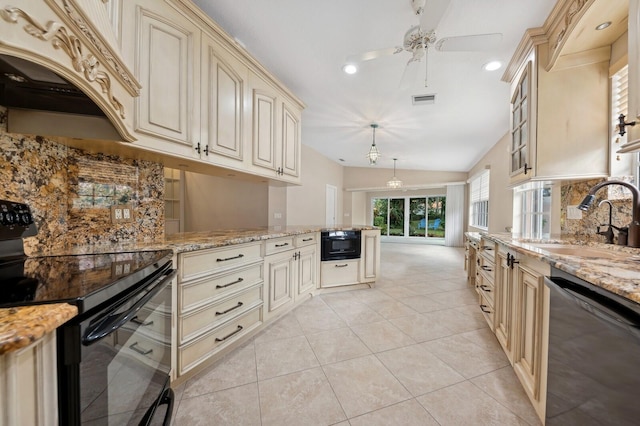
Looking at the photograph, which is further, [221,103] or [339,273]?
[339,273]

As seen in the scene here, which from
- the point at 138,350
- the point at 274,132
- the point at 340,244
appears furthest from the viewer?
the point at 340,244

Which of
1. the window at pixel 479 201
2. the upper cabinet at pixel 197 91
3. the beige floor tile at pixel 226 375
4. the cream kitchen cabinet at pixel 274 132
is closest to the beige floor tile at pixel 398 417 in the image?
the beige floor tile at pixel 226 375

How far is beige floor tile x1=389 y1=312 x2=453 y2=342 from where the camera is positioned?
7.00 feet

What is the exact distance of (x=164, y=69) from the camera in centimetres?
152

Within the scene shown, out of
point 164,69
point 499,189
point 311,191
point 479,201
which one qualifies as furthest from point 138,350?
point 479,201

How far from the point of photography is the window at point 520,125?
195cm

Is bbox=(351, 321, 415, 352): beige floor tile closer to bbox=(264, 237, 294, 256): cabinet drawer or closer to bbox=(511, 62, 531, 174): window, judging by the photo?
bbox=(264, 237, 294, 256): cabinet drawer

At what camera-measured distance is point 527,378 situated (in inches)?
54.1

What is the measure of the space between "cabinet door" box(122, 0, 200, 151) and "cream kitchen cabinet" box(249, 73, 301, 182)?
2.14 ft

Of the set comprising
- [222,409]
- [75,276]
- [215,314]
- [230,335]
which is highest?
[75,276]

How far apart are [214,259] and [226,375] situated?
78 centimetres

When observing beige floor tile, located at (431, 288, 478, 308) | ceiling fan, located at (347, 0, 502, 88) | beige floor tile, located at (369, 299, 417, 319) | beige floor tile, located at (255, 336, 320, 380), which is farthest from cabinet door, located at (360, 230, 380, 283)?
ceiling fan, located at (347, 0, 502, 88)

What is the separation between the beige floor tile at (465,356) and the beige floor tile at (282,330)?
44.6 inches

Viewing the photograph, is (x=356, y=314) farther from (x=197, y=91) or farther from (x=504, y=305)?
(x=197, y=91)
